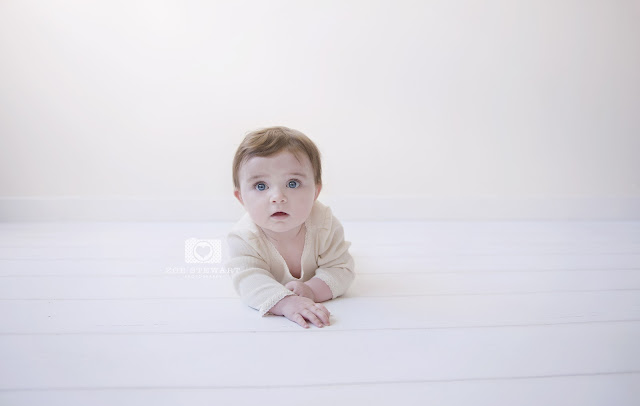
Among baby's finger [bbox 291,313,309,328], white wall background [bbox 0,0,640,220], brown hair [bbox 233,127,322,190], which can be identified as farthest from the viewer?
white wall background [bbox 0,0,640,220]

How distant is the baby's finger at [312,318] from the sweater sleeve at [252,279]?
2.6 inches

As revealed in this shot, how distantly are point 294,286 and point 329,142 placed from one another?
142 centimetres

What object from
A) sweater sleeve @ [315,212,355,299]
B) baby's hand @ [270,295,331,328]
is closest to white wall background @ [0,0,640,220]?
sweater sleeve @ [315,212,355,299]

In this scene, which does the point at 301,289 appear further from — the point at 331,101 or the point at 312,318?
the point at 331,101

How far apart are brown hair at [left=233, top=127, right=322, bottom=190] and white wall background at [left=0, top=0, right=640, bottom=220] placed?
4.35 feet

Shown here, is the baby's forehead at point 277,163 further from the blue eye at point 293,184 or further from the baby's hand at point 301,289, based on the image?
the baby's hand at point 301,289

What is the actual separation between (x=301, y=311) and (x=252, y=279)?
16cm

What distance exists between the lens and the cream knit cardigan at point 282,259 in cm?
108

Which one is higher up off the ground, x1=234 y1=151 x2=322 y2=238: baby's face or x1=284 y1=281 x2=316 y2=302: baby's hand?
x1=234 y1=151 x2=322 y2=238: baby's face

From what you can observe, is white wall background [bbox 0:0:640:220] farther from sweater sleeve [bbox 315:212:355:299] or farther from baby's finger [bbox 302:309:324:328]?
baby's finger [bbox 302:309:324:328]

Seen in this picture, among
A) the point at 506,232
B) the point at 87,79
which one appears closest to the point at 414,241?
the point at 506,232

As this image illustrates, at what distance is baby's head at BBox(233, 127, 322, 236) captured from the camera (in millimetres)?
1043

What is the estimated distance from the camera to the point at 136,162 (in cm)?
236

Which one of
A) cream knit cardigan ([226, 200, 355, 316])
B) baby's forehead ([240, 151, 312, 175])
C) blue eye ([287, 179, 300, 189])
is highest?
baby's forehead ([240, 151, 312, 175])
